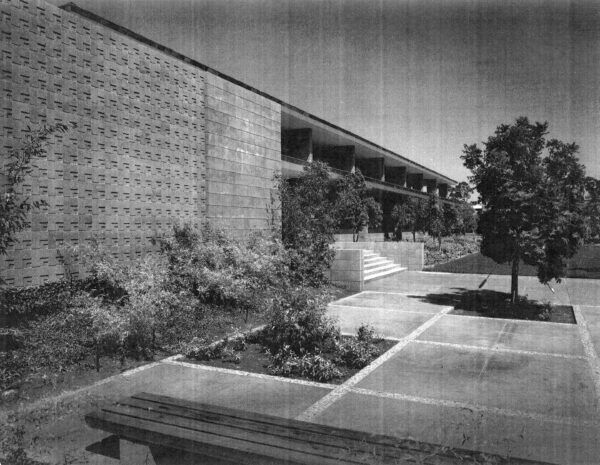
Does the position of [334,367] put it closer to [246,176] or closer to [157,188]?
[157,188]

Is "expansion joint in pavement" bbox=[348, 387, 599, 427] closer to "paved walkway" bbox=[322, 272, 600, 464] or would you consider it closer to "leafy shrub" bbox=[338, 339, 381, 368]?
"paved walkway" bbox=[322, 272, 600, 464]

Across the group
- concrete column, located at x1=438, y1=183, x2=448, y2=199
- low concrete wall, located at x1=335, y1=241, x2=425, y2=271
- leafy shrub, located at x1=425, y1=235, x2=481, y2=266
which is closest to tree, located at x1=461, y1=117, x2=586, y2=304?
low concrete wall, located at x1=335, y1=241, x2=425, y2=271

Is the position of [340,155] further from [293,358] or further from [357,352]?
[293,358]

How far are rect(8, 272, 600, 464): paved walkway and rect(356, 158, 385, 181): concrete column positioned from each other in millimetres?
31474

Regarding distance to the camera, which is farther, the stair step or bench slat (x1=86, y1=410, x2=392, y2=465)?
the stair step

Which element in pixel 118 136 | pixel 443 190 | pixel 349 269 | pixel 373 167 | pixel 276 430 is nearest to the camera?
pixel 276 430

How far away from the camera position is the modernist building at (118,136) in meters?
9.19

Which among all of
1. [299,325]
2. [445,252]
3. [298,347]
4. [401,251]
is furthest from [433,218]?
[298,347]

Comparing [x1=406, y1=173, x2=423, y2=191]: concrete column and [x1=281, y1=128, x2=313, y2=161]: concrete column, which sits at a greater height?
[x1=406, y1=173, x2=423, y2=191]: concrete column

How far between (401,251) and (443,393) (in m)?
17.9

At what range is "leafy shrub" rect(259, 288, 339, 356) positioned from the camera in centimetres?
796

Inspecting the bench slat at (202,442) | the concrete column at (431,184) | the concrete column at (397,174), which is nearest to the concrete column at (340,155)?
the concrete column at (397,174)

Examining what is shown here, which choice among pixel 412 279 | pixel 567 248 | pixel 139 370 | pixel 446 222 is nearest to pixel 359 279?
pixel 412 279

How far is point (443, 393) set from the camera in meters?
6.21
